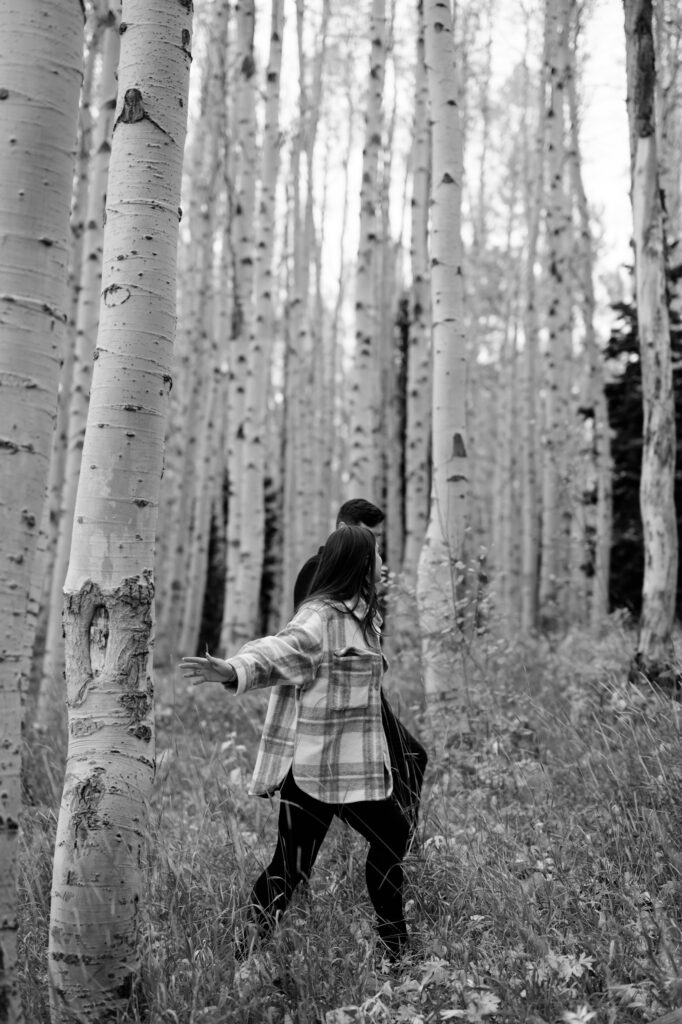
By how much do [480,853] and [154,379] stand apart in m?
2.18

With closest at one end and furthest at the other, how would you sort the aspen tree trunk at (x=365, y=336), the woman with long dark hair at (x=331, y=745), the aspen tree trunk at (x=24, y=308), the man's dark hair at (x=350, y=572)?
the aspen tree trunk at (x=24, y=308) → the woman with long dark hair at (x=331, y=745) → the man's dark hair at (x=350, y=572) → the aspen tree trunk at (x=365, y=336)

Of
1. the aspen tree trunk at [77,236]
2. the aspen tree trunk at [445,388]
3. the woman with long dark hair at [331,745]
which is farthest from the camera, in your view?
the aspen tree trunk at [77,236]

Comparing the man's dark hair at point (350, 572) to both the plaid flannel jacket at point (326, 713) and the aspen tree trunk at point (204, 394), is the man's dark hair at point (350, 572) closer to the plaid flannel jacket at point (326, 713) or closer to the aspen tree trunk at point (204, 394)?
the plaid flannel jacket at point (326, 713)

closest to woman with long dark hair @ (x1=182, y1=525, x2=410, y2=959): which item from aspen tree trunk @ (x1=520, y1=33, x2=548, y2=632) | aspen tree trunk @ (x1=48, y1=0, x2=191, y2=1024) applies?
aspen tree trunk @ (x1=48, y1=0, x2=191, y2=1024)

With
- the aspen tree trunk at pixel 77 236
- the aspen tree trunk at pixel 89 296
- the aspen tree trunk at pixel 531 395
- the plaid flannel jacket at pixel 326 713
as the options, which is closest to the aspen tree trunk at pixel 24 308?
the plaid flannel jacket at pixel 326 713

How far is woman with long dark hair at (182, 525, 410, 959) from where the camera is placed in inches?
111

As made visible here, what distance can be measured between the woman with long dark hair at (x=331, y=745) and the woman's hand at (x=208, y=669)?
0.22 m

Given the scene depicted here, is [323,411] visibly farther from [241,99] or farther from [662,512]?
[662,512]

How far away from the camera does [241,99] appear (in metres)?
10.4

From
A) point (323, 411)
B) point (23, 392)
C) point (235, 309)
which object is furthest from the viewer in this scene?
point (323, 411)

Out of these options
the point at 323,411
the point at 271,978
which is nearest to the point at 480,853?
the point at 271,978

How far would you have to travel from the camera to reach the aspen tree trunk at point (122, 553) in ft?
7.63

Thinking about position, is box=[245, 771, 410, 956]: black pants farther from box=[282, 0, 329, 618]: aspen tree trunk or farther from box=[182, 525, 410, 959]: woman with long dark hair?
box=[282, 0, 329, 618]: aspen tree trunk

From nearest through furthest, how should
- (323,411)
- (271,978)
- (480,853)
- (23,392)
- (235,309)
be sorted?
(23,392) < (271,978) < (480,853) < (235,309) < (323,411)
